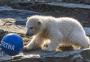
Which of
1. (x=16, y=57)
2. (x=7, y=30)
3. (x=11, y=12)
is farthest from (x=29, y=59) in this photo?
(x=11, y=12)

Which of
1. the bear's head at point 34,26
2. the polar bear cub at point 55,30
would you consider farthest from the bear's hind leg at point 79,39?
the bear's head at point 34,26

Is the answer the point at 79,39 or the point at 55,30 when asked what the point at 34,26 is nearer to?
the point at 55,30

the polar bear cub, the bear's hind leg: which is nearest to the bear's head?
the polar bear cub

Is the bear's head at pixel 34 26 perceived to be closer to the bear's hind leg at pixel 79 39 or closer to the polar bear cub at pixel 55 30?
the polar bear cub at pixel 55 30

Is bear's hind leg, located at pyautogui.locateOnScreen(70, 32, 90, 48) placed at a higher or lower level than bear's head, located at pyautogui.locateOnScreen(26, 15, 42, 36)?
lower

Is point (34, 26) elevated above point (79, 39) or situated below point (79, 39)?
above

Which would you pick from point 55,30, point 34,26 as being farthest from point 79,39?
point 34,26

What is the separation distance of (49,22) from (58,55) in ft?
2.43

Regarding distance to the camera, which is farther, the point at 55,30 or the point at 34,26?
the point at 34,26

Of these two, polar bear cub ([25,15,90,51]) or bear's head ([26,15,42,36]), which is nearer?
polar bear cub ([25,15,90,51])

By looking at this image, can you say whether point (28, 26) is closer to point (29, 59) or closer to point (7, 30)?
point (29, 59)

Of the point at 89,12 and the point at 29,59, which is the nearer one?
the point at 29,59

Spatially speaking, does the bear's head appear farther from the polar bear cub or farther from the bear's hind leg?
the bear's hind leg

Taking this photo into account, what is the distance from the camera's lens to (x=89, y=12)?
13.4m
